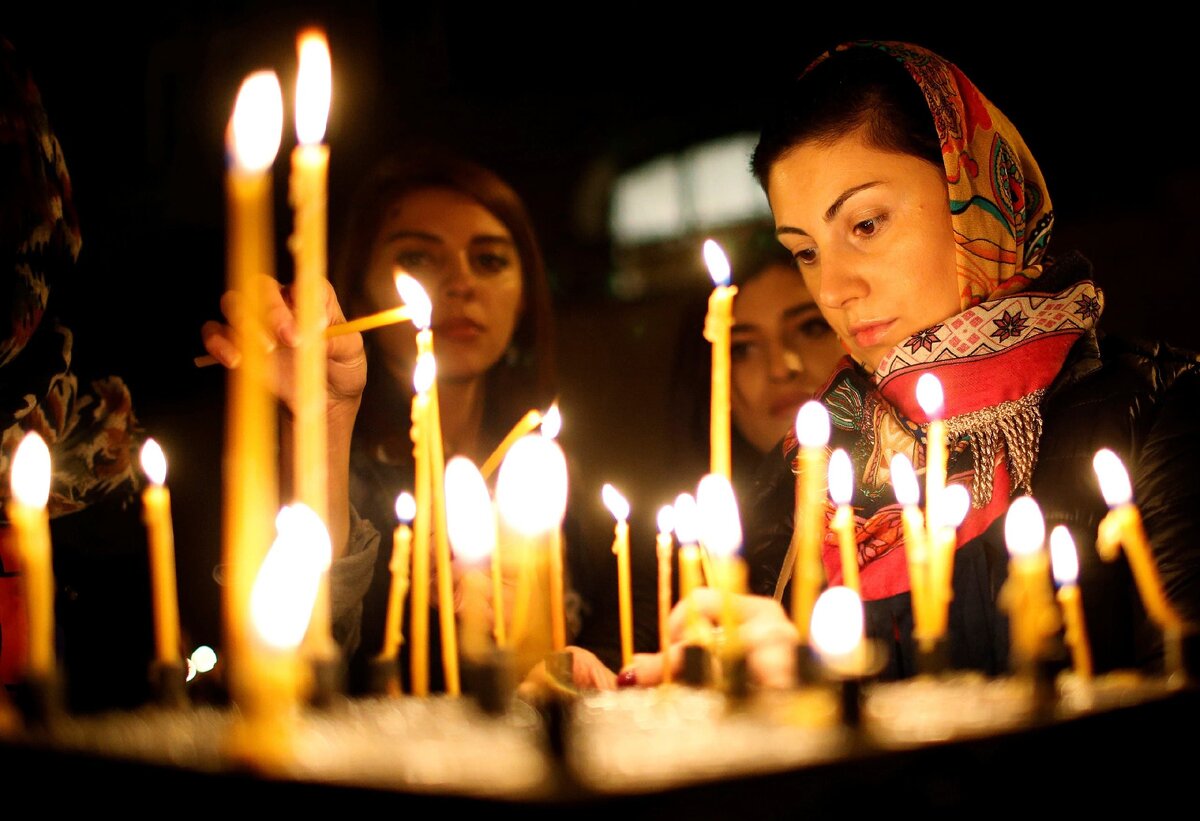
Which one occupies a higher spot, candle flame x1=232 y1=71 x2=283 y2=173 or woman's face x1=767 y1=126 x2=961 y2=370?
woman's face x1=767 y1=126 x2=961 y2=370

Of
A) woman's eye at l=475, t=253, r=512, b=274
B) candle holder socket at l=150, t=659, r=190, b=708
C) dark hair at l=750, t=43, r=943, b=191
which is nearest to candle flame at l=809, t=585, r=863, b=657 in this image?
candle holder socket at l=150, t=659, r=190, b=708

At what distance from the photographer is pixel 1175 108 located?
220 centimetres

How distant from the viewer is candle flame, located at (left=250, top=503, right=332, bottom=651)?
757 millimetres

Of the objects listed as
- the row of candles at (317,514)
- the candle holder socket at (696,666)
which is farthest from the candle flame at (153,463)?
the candle holder socket at (696,666)

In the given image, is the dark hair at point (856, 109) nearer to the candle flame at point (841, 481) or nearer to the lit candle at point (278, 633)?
the candle flame at point (841, 481)

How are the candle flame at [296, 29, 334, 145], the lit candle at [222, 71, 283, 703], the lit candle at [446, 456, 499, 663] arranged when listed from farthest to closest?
the lit candle at [446, 456, 499, 663] → the candle flame at [296, 29, 334, 145] → the lit candle at [222, 71, 283, 703]

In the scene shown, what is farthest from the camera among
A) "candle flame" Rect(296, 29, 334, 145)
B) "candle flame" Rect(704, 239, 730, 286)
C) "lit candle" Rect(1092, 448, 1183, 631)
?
"candle flame" Rect(704, 239, 730, 286)

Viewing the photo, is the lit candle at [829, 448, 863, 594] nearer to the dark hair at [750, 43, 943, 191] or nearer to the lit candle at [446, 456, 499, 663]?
the lit candle at [446, 456, 499, 663]

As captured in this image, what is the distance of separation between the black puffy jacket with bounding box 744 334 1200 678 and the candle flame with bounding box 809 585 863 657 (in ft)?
2.01

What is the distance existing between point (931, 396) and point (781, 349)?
31.4 inches

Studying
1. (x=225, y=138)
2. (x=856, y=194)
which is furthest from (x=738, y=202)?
(x=225, y=138)

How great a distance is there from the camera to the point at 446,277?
6.95 feet

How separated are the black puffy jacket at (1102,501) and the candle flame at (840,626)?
611 millimetres

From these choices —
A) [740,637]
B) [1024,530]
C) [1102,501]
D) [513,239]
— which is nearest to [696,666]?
[740,637]
